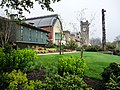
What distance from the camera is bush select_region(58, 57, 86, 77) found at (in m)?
10.9

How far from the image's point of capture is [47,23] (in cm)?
5309

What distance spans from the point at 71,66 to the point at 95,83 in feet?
5.09

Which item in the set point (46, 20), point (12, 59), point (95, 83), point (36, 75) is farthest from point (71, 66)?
point (46, 20)

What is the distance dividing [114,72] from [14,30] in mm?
26019

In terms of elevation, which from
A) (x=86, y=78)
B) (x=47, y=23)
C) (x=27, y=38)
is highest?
(x=47, y=23)

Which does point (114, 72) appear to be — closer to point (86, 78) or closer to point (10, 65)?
point (86, 78)

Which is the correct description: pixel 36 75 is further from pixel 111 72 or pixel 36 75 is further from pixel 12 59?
pixel 111 72

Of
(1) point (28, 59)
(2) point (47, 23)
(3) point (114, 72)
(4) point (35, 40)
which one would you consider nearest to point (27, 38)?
(4) point (35, 40)

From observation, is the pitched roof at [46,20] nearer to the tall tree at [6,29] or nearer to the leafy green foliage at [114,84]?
the tall tree at [6,29]

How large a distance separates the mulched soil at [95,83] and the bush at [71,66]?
2.13 ft

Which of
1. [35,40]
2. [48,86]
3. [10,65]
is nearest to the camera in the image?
[48,86]

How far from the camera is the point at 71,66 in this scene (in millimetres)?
10891

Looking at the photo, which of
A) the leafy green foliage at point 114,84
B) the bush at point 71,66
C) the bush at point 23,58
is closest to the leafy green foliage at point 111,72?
the leafy green foliage at point 114,84

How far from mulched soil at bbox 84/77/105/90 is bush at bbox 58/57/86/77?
65 centimetres
